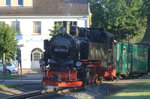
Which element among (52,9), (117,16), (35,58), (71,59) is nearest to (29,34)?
(35,58)

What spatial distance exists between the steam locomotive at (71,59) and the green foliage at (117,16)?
1968cm

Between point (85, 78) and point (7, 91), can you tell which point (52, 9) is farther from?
point (85, 78)

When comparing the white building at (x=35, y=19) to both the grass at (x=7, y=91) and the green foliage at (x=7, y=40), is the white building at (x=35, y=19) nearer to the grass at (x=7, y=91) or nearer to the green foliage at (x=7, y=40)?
the green foliage at (x=7, y=40)

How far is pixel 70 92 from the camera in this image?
556 inches

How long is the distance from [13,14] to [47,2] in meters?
4.83

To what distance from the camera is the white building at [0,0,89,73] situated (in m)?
35.7

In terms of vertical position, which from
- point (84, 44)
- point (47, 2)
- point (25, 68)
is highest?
point (47, 2)

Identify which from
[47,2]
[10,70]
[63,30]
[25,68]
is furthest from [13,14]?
[63,30]

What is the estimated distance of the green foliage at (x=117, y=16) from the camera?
34969 mm

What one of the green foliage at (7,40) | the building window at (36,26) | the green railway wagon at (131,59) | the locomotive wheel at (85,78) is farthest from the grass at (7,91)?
the building window at (36,26)

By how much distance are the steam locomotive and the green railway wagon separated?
11.3 feet

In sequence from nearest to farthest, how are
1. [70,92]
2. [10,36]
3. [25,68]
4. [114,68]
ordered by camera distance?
[70,92], [114,68], [10,36], [25,68]

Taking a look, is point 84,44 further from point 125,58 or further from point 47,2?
point 47,2

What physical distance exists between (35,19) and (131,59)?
1775 centimetres
